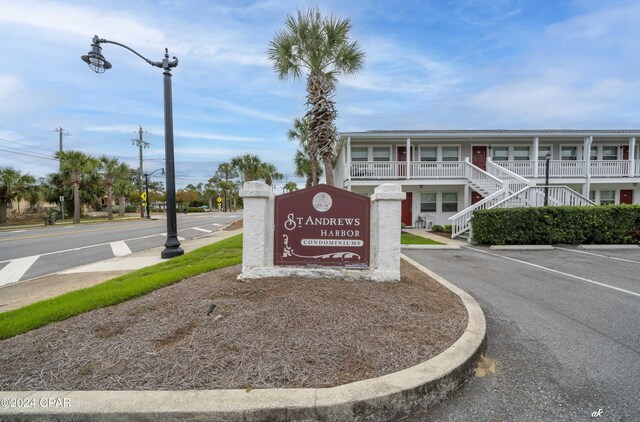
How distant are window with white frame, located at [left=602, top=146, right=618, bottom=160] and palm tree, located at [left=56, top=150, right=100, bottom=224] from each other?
42328 millimetres

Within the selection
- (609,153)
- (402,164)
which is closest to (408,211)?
(402,164)

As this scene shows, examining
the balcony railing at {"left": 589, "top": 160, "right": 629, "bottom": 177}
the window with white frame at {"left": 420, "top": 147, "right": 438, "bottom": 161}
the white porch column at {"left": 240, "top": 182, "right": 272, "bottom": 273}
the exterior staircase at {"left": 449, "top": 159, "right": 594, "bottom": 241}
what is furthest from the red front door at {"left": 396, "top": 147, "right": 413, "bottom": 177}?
the white porch column at {"left": 240, "top": 182, "right": 272, "bottom": 273}

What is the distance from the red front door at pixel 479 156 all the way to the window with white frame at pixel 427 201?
135 inches

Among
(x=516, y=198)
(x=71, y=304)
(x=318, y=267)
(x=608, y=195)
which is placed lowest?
(x=71, y=304)

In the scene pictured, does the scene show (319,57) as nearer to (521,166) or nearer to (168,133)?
(168,133)

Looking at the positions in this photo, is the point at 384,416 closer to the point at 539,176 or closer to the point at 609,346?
the point at 609,346

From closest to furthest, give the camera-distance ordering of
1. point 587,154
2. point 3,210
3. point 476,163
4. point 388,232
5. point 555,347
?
point 555,347 < point 388,232 < point 587,154 < point 476,163 < point 3,210

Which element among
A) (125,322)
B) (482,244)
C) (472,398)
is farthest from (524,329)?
(482,244)

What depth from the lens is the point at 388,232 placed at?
4629mm

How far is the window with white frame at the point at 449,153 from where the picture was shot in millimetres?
18891

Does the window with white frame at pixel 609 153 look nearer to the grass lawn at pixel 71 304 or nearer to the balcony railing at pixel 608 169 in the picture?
the balcony railing at pixel 608 169

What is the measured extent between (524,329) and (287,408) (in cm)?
332

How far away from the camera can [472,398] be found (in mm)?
2473

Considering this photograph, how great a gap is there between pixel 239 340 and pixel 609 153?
25657mm
